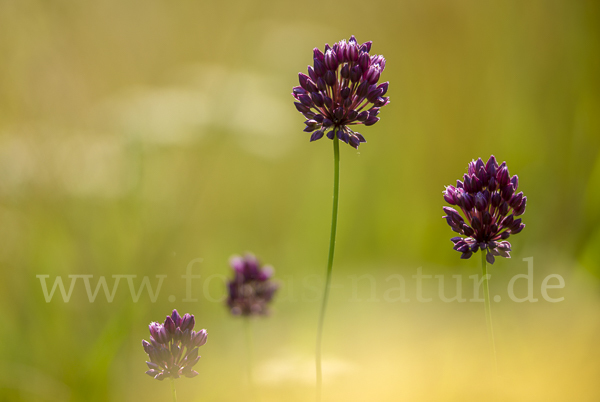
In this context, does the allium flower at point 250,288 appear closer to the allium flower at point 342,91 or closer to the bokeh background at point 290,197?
the bokeh background at point 290,197

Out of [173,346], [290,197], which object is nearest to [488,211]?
[173,346]

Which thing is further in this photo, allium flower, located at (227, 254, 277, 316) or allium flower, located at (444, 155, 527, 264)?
allium flower, located at (227, 254, 277, 316)

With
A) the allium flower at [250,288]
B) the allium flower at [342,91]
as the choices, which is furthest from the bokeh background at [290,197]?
the allium flower at [342,91]

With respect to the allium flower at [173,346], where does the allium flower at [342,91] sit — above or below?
above

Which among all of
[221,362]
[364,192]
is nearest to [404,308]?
[221,362]

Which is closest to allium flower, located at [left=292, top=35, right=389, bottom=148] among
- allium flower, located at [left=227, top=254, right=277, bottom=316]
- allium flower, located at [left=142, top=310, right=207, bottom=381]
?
allium flower, located at [left=142, top=310, right=207, bottom=381]

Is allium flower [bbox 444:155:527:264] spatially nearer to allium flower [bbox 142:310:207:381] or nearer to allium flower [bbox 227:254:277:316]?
allium flower [bbox 142:310:207:381]

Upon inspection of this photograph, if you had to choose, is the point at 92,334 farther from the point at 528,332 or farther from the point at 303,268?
the point at 528,332
